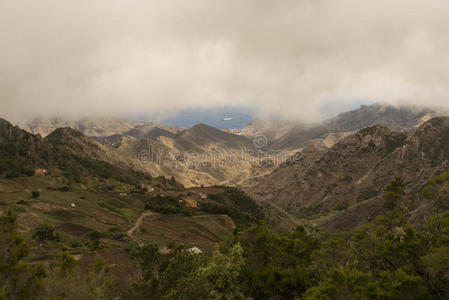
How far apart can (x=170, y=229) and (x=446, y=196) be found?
246ft

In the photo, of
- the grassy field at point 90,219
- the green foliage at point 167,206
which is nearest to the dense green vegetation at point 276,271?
the grassy field at point 90,219

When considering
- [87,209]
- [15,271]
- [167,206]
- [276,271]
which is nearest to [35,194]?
[87,209]

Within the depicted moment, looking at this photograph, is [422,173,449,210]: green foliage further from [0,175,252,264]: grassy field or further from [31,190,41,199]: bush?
[31,190,41,199]: bush

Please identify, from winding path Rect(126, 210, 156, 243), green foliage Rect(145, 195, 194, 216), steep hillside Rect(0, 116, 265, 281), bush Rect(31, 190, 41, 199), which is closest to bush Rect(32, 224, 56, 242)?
steep hillside Rect(0, 116, 265, 281)

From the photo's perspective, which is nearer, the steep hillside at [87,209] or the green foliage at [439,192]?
the green foliage at [439,192]

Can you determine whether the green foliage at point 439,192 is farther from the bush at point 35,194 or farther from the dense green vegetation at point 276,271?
the bush at point 35,194

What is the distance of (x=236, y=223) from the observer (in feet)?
367

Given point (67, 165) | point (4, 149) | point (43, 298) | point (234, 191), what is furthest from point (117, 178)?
point (43, 298)

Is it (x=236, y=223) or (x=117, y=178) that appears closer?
(x=236, y=223)

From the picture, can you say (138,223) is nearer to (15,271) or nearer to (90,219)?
(90,219)

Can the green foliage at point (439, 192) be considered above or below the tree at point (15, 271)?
above

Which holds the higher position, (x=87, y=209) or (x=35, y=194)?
(x=35, y=194)

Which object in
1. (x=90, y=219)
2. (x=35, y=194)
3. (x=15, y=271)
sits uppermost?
(x=15, y=271)

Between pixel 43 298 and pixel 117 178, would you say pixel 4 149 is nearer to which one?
pixel 117 178
